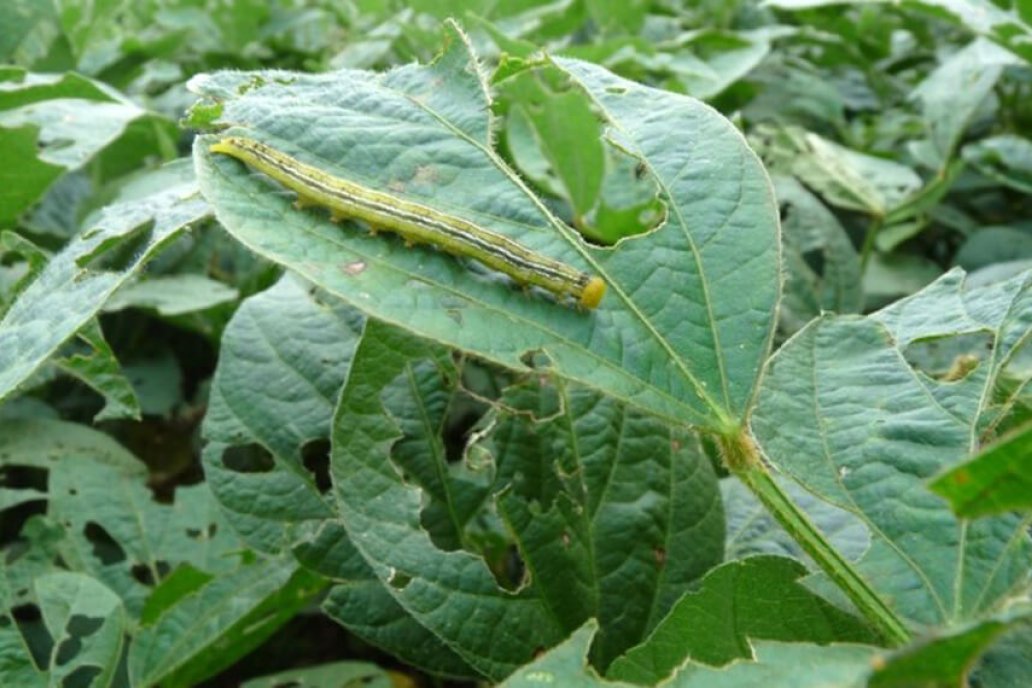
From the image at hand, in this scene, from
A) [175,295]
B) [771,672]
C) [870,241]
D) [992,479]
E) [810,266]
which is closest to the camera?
[992,479]

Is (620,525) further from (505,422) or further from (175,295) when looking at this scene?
(175,295)

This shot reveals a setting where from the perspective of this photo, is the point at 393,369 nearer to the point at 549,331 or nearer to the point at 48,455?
the point at 549,331

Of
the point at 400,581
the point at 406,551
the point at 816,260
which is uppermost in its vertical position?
the point at 406,551

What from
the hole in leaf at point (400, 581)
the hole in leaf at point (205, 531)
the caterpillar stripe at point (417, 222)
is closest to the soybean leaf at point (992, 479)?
the caterpillar stripe at point (417, 222)

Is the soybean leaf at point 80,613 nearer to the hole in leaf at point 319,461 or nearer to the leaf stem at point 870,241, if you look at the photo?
the hole in leaf at point 319,461

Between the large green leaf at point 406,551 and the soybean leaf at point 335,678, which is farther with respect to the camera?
the soybean leaf at point 335,678

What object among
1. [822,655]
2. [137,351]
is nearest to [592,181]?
→ [137,351]

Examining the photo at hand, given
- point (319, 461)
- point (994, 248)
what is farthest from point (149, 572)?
point (994, 248)

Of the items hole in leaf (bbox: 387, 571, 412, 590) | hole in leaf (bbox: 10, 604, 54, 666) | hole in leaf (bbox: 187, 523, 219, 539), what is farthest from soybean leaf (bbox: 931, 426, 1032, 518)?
hole in leaf (bbox: 10, 604, 54, 666)
